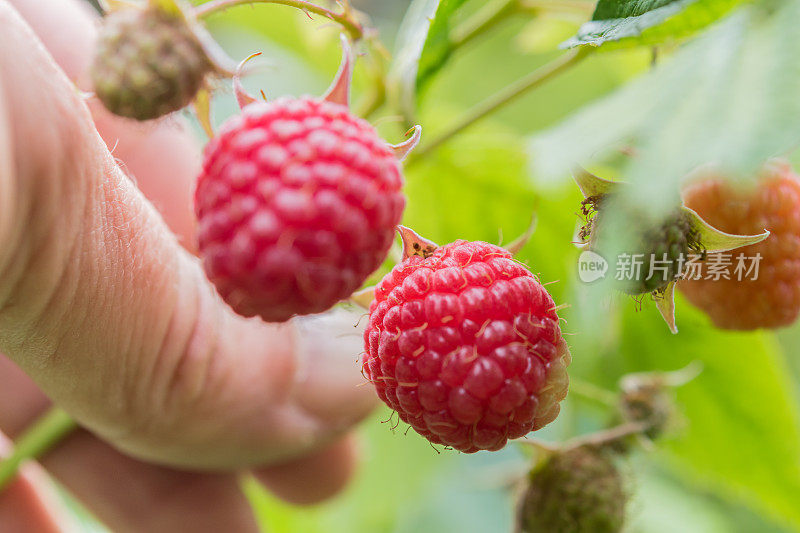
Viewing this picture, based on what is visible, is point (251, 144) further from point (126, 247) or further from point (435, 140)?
point (435, 140)

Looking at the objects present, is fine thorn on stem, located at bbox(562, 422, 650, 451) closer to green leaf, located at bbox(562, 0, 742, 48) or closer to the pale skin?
the pale skin

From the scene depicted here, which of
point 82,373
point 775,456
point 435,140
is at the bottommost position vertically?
point 775,456

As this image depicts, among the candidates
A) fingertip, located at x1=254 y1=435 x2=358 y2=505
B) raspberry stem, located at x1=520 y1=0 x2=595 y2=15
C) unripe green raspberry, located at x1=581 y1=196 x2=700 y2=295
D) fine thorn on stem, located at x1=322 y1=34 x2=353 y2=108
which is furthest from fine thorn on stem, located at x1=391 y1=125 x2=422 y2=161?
fingertip, located at x1=254 y1=435 x2=358 y2=505

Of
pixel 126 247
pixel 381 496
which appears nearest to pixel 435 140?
pixel 126 247

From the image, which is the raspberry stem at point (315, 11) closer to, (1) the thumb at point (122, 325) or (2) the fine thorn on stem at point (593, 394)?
(1) the thumb at point (122, 325)

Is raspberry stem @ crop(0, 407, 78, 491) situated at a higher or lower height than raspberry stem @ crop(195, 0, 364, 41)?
lower

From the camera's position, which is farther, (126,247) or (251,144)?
(126,247)

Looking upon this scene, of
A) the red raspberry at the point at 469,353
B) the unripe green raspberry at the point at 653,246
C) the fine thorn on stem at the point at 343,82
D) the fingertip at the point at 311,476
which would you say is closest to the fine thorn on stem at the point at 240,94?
the fine thorn on stem at the point at 343,82
